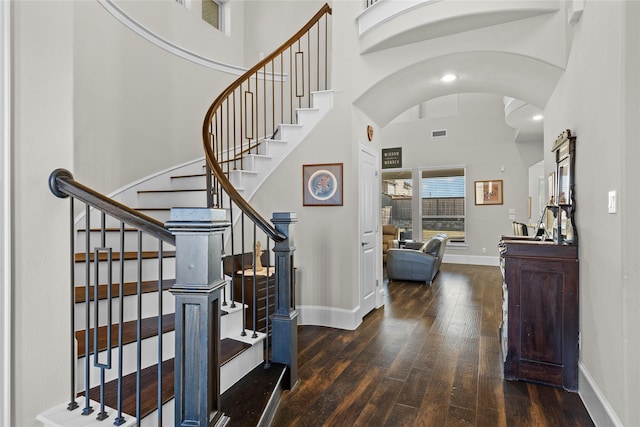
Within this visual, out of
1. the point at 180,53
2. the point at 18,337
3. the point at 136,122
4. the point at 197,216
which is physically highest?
the point at 180,53

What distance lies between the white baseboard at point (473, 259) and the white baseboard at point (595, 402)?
5.76m

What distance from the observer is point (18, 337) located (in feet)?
4.21

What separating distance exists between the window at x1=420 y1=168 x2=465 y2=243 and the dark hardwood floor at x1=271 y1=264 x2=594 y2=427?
4431 millimetres

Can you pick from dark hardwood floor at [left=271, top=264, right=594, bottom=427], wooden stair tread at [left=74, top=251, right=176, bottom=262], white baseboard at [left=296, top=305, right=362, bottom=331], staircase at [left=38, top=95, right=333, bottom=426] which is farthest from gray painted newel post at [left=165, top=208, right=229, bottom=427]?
white baseboard at [left=296, top=305, right=362, bottom=331]

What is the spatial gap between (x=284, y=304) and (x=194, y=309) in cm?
119

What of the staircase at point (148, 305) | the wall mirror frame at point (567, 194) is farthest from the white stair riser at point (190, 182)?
the wall mirror frame at point (567, 194)

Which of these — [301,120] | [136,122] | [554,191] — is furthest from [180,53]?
[554,191]

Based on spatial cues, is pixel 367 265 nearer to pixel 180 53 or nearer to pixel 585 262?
pixel 585 262

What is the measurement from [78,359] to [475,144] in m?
8.22

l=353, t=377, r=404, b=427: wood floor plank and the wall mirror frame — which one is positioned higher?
the wall mirror frame

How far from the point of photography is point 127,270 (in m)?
2.45

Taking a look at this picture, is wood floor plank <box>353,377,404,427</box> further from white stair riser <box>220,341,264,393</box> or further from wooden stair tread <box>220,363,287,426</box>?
white stair riser <box>220,341,264,393</box>

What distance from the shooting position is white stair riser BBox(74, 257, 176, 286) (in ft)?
7.36

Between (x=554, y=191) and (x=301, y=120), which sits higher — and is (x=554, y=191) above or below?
below
